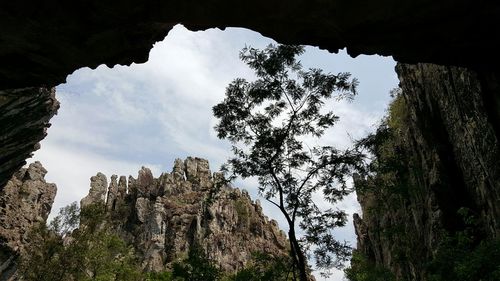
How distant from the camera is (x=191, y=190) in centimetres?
8994

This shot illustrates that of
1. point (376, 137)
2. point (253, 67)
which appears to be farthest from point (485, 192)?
point (253, 67)

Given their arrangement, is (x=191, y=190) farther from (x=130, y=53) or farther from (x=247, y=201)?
(x=130, y=53)

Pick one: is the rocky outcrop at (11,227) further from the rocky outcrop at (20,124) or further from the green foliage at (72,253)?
the rocky outcrop at (20,124)

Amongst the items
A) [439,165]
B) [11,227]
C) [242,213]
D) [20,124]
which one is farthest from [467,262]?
[242,213]

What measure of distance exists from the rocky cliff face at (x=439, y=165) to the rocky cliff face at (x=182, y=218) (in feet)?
165

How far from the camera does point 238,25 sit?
9.15 meters

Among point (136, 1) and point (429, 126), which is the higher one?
point (429, 126)

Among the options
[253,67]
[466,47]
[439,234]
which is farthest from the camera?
[439,234]

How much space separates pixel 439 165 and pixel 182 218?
67041 millimetres

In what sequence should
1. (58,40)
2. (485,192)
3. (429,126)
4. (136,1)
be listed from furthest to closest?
(429,126), (485,192), (58,40), (136,1)

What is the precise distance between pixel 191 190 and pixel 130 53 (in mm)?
81466

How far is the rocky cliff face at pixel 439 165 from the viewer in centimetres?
1302

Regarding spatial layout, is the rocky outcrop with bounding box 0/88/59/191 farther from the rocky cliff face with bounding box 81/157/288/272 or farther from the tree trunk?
the rocky cliff face with bounding box 81/157/288/272

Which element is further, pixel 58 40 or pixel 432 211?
pixel 432 211
